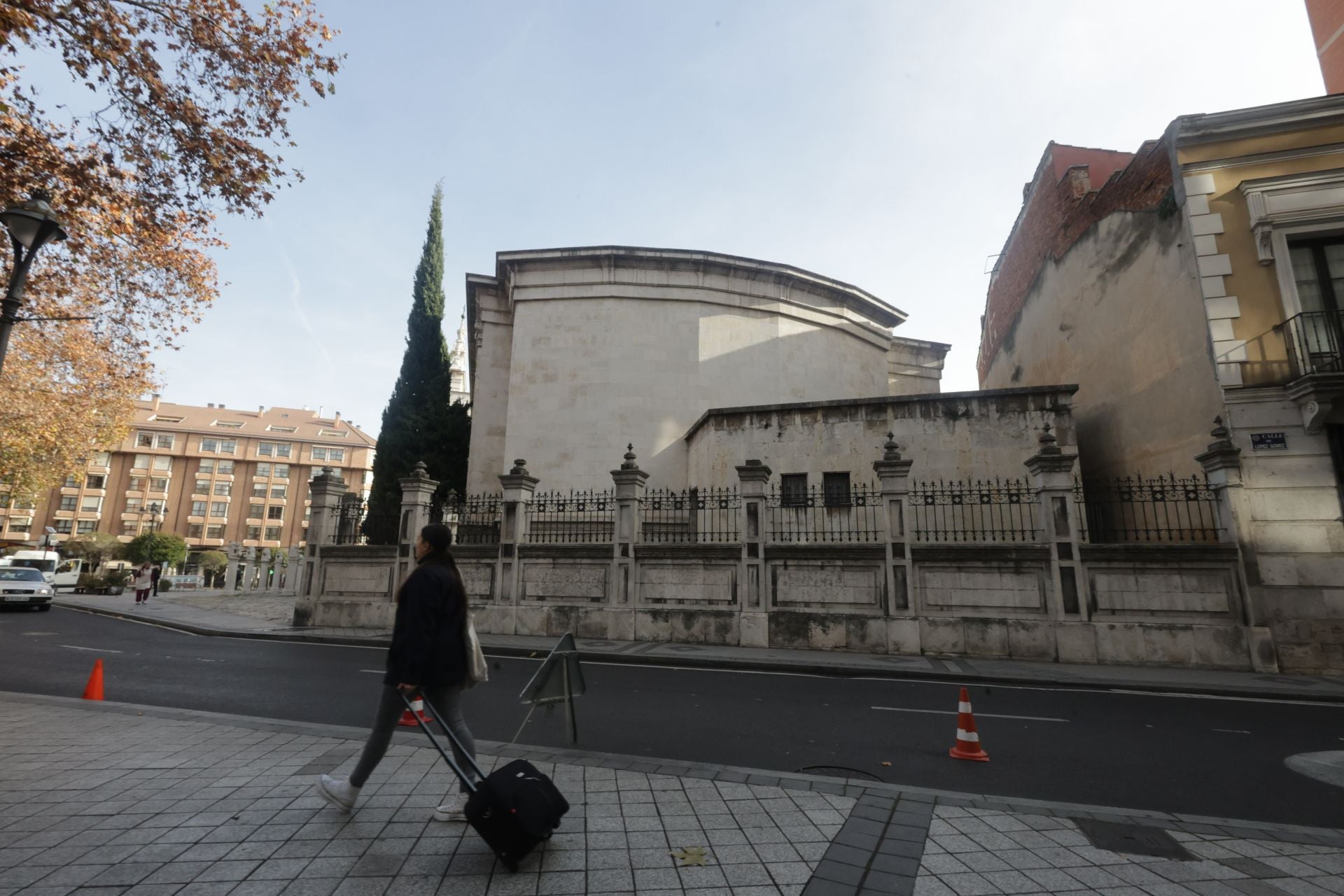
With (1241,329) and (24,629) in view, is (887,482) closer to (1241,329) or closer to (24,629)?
(1241,329)

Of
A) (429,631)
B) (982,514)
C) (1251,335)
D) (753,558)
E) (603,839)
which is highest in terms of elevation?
(1251,335)

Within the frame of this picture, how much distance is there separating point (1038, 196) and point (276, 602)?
3140cm

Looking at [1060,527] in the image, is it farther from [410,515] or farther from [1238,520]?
[410,515]

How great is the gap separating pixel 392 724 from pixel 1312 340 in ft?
52.2

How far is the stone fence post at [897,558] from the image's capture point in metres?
12.3

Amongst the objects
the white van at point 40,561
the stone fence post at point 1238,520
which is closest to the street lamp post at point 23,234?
the stone fence post at point 1238,520

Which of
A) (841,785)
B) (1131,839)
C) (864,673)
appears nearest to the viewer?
(1131,839)

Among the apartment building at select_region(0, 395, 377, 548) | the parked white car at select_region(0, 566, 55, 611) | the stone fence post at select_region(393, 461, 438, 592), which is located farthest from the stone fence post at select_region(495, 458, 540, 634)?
the apartment building at select_region(0, 395, 377, 548)

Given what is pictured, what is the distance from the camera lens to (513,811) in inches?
121

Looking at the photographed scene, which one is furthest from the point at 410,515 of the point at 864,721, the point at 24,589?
the point at 24,589

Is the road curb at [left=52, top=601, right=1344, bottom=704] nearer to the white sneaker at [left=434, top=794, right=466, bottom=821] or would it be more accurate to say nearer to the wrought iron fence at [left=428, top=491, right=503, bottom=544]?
the wrought iron fence at [left=428, top=491, right=503, bottom=544]

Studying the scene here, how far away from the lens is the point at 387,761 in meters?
4.78

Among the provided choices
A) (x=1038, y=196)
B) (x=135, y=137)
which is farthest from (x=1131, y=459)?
(x=135, y=137)

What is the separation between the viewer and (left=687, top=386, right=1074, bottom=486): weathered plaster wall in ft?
53.2
